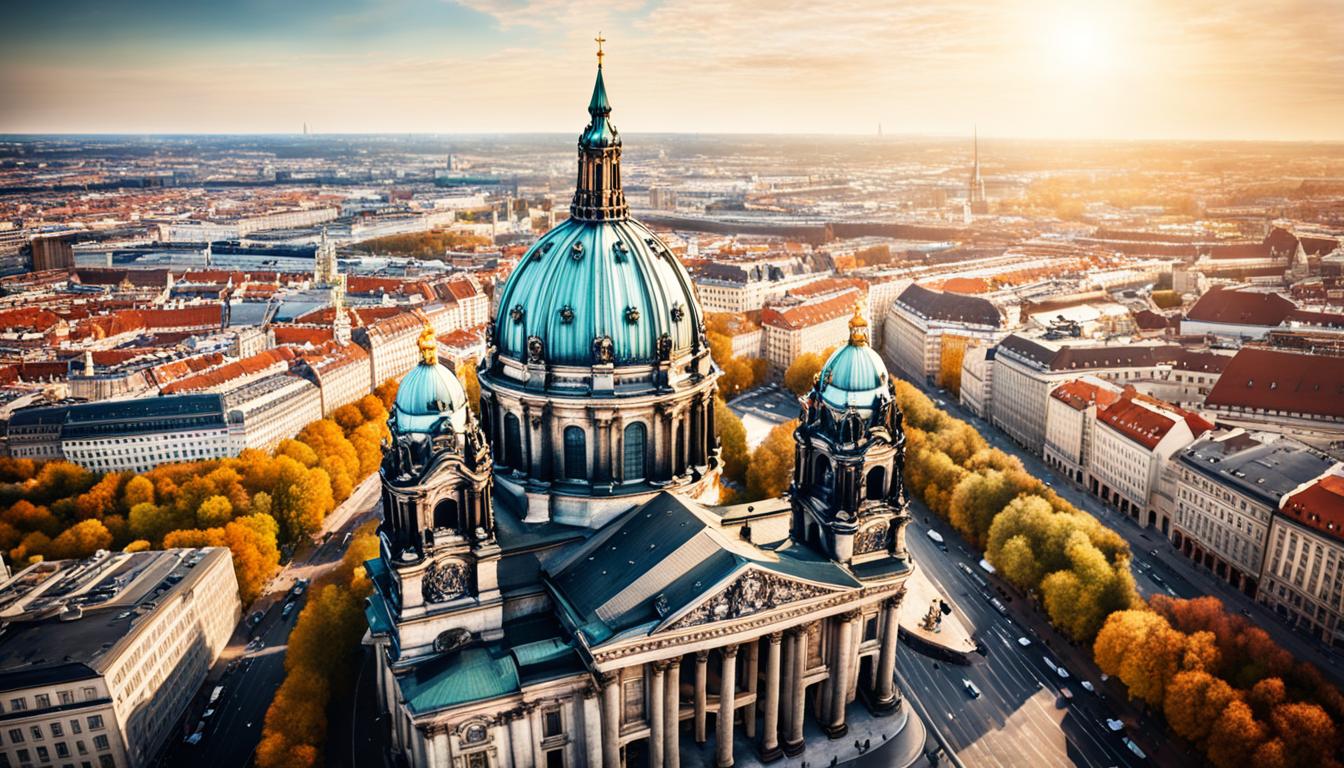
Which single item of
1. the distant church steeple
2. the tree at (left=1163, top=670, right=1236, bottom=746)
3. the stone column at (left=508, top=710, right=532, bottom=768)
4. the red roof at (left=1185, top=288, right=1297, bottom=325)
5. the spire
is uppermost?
the distant church steeple

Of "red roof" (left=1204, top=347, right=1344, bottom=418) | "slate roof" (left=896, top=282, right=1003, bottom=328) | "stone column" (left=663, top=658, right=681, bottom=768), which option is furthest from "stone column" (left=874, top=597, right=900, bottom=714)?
"slate roof" (left=896, top=282, right=1003, bottom=328)

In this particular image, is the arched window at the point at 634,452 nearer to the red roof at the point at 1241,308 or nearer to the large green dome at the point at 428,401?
the large green dome at the point at 428,401

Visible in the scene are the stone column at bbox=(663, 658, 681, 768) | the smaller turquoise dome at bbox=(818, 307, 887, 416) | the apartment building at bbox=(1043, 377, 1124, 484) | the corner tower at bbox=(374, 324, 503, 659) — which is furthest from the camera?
the apartment building at bbox=(1043, 377, 1124, 484)

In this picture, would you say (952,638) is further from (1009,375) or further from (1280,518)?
(1009,375)

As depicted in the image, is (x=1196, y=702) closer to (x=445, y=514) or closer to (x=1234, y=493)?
(x=1234, y=493)

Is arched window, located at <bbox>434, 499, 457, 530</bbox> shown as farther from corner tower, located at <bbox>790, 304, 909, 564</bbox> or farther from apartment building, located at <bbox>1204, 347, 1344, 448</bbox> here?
apartment building, located at <bbox>1204, 347, 1344, 448</bbox>

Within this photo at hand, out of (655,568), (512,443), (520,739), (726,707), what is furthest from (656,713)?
(512,443)
